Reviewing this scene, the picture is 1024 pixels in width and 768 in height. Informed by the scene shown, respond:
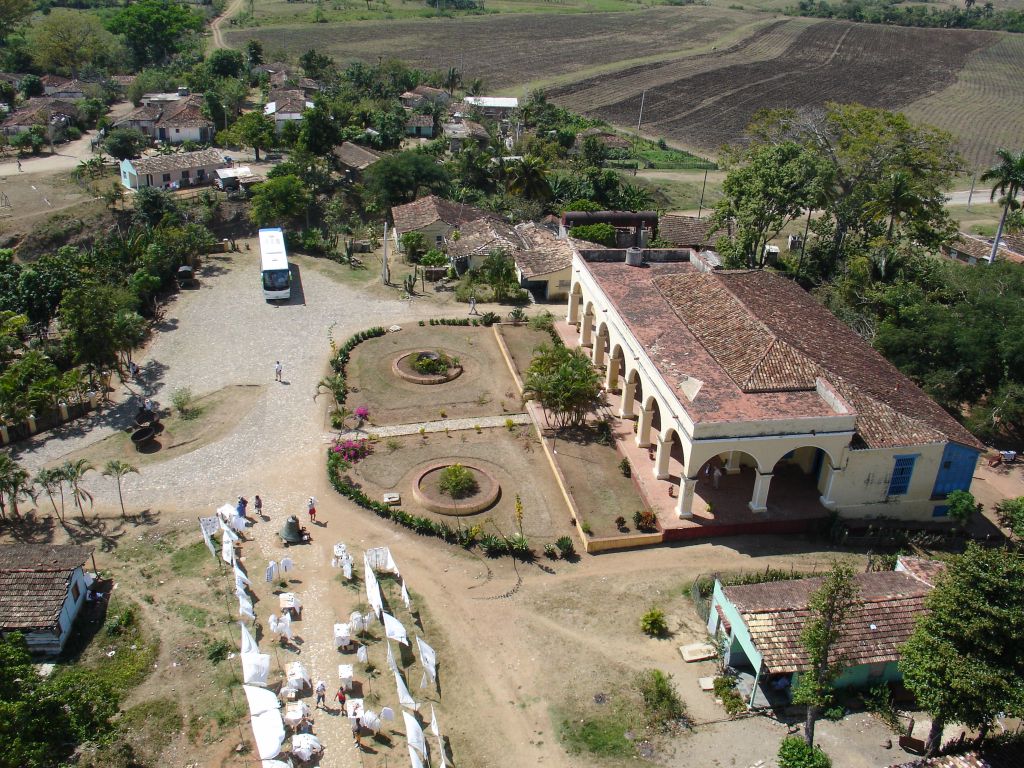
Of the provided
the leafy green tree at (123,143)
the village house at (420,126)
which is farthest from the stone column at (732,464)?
the village house at (420,126)

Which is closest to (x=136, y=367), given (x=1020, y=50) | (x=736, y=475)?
(x=736, y=475)

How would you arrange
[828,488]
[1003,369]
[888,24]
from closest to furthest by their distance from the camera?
[828,488] < [1003,369] < [888,24]

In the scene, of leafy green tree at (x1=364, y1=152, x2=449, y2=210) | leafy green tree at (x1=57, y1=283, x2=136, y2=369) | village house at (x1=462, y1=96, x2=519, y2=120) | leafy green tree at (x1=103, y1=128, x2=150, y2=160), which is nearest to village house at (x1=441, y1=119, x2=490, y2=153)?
village house at (x1=462, y1=96, x2=519, y2=120)

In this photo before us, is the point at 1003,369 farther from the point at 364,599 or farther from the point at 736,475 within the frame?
the point at 364,599

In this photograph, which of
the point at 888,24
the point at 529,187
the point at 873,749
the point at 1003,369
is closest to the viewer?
the point at 873,749

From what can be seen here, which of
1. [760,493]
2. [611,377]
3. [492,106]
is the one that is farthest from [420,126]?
[760,493]

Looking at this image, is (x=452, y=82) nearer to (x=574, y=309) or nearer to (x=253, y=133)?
(x=253, y=133)
